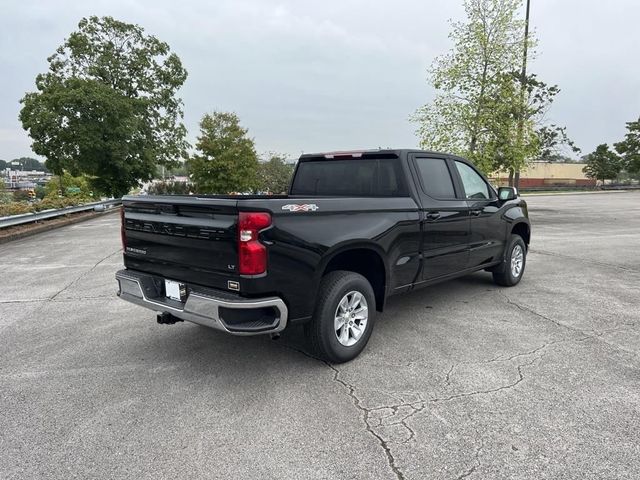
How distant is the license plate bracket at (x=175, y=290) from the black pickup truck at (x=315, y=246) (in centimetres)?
1

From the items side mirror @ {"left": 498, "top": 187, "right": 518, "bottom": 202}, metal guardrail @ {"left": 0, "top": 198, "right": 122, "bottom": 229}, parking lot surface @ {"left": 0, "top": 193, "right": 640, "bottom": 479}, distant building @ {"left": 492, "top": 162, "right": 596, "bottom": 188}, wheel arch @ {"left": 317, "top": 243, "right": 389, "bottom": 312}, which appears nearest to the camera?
parking lot surface @ {"left": 0, "top": 193, "right": 640, "bottom": 479}

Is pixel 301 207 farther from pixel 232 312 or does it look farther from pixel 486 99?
pixel 486 99

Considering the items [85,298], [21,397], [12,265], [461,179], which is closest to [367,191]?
[461,179]

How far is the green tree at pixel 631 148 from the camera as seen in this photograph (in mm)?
65188

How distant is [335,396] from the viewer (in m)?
3.29

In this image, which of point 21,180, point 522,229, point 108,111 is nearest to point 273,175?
point 108,111

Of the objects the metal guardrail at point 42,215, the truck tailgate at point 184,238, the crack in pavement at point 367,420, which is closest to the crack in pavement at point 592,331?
the crack in pavement at point 367,420

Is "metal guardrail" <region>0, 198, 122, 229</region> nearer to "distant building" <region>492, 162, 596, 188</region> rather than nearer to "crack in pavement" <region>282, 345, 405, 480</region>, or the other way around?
"crack in pavement" <region>282, 345, 405, 480</region>

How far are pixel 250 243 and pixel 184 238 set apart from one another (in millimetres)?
686

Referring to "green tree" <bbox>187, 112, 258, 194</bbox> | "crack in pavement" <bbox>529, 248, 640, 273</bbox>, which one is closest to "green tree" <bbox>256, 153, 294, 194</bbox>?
"green tree" <bbox>187, 112, 258, 194</bbox>

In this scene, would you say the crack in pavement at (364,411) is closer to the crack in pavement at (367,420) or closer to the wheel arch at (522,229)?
the crack in pavement at (367,420)

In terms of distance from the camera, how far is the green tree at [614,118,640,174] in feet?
214

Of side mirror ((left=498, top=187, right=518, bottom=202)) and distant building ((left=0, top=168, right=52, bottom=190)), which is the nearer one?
side mirror ((left=498, top=187, right=518, bottom=202))

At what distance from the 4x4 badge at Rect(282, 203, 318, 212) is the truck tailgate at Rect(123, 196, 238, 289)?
40cm
